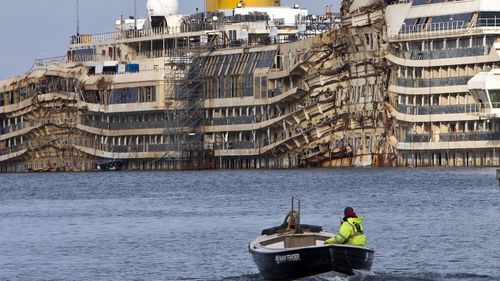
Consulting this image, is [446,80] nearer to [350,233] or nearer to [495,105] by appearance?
[495,105]

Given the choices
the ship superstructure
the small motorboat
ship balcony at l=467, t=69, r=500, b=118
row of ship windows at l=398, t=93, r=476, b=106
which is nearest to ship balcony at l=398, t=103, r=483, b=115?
the ship superstructure

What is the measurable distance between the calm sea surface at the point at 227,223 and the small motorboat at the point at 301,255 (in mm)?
806

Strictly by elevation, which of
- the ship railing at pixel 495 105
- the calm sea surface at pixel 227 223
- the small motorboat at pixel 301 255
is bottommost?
the calm sea surface at pixel 227 223

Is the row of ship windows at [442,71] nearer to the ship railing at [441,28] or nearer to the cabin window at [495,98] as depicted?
the ship railing at [441,28]

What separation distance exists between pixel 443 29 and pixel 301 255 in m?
108

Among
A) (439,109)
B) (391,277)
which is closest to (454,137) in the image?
(439,109)

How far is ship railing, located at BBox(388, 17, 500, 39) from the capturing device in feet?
565

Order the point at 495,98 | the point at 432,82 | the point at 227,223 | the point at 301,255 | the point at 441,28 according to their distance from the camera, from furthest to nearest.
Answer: the point at 432,82, the point at 441,28, the point at 495,98, the point at 227,223, the point at 301,255

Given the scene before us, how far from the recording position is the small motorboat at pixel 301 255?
69.1m

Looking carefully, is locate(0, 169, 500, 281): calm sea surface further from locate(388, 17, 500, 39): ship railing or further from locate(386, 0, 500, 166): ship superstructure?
locate(388, 17, 500, 39): ship railing

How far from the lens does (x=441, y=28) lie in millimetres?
176500

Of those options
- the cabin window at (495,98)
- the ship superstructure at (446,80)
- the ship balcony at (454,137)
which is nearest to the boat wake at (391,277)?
the ship superstructure at (446,80)

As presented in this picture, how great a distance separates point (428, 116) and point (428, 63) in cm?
477

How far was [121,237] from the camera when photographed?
3780 inches
